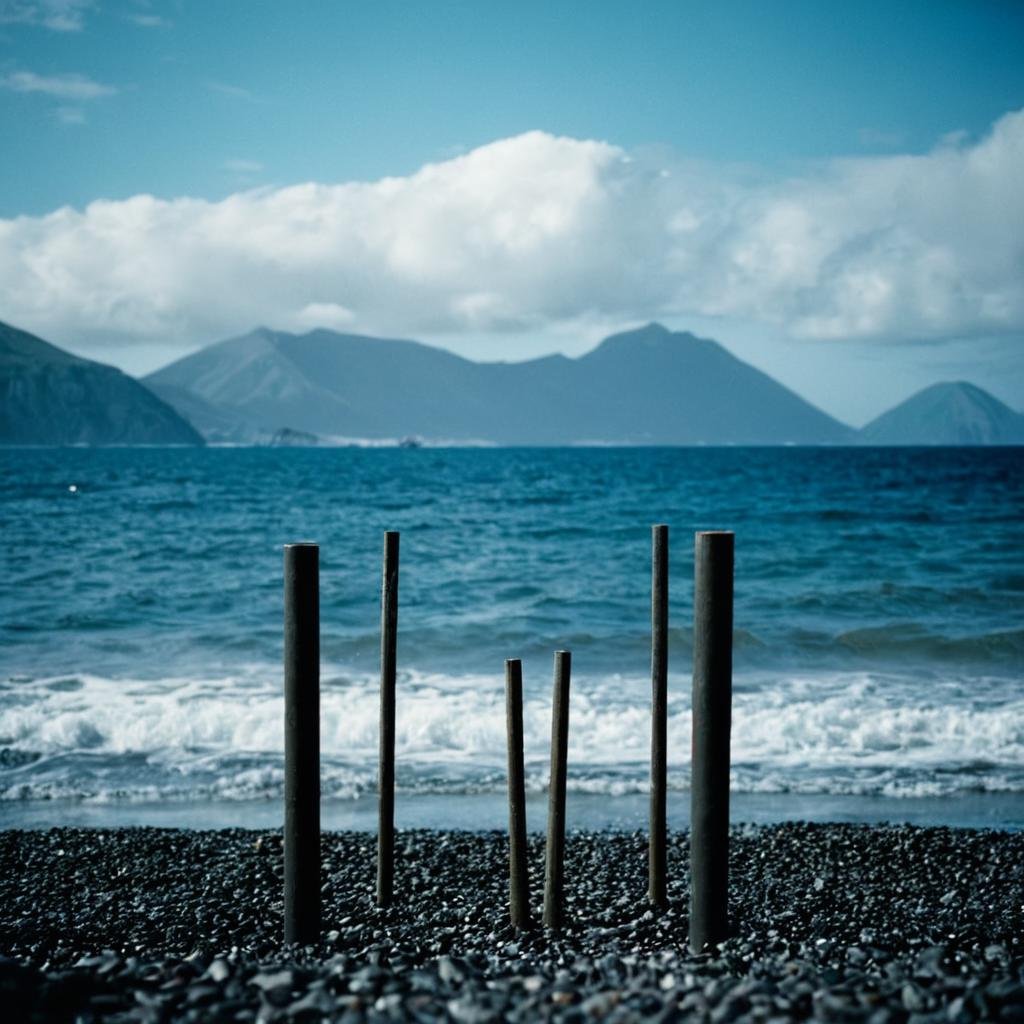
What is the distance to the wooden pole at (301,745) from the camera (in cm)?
511

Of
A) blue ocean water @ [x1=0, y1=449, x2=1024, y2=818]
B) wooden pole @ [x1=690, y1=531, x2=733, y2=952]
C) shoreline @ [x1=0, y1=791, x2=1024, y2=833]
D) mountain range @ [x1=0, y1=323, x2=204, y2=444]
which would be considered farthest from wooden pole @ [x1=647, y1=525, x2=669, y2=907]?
mountain range @ [x1=0, y1=323, x2=204, y2=444]

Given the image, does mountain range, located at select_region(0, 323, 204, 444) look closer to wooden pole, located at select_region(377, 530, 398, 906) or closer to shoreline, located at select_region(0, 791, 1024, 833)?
shoreline, located at select_region(0, 791, 1024, 833)

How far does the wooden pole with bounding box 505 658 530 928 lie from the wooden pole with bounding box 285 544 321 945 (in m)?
1.14

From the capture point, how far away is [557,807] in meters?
5.93

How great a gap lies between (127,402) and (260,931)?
18229 centimetres

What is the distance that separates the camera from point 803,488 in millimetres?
51125

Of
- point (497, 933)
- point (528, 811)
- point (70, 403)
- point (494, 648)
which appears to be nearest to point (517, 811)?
point (497, 933)

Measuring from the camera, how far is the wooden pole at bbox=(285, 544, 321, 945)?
5113 mm

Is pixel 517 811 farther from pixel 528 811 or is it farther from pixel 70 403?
pixel 70 403

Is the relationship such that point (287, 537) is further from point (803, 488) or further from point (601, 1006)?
point (601, 1006)

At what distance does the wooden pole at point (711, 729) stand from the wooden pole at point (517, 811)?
1168mm

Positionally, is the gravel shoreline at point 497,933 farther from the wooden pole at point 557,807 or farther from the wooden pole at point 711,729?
the wooden pole at point 711,729

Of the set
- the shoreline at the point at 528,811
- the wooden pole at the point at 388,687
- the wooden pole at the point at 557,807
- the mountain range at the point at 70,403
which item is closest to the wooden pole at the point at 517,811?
the wooden pole at the point at 557,807

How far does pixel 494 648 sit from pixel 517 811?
12.4m
